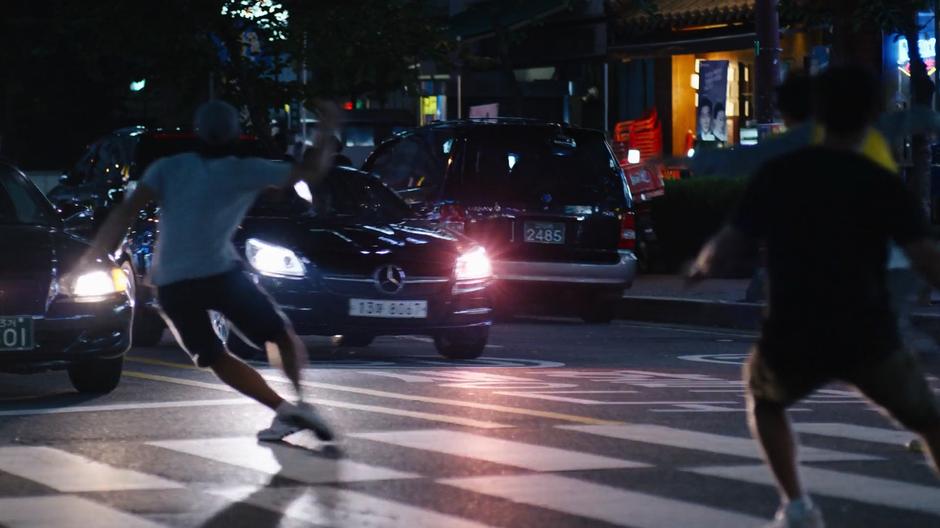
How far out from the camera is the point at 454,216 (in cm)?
1797

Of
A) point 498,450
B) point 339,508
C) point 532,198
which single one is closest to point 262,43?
point 532,198

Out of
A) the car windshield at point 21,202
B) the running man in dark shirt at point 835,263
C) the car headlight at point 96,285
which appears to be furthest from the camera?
the car windshield at point 21,202

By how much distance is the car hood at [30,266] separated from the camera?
11.2 m

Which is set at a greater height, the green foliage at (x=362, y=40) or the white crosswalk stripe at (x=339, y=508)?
the green foliage at (x=362, y=40)

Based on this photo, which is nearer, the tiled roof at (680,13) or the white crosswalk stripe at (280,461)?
the white crosswalk stripe at (280,461)

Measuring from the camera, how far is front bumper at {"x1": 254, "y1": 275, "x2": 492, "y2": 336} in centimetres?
1359

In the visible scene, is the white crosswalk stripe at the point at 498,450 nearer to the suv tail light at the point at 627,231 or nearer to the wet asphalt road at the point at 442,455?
the wet asphalt road at the point at 442,455

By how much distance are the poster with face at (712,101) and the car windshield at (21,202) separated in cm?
1660

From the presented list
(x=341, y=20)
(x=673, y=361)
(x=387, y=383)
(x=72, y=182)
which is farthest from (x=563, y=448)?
(x=341, y=20)

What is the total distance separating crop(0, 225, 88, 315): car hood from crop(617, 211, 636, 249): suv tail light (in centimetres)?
749

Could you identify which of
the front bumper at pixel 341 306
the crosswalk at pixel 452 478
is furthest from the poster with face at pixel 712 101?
the crosswalk at pixel 452 478

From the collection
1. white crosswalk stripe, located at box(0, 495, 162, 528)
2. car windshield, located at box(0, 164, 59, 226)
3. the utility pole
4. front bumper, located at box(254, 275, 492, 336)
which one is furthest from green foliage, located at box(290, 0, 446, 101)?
white crosswalk stripe, located at box(0, 495, 162, 528)

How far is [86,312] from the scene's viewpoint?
11516mm

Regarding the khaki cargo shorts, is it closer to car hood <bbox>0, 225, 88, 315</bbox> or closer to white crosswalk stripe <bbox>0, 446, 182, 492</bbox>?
white crosswalk stripe <bbox>0, 446, 182, 492</bbox>
